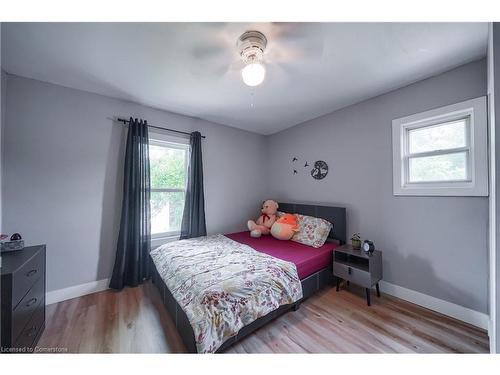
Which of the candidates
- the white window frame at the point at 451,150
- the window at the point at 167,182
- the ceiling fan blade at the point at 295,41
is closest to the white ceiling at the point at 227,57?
the ceiling fan blade at the point at 295,41

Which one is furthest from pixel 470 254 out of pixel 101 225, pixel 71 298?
pixel 71 298

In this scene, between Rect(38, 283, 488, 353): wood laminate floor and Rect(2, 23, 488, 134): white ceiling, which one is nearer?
Rect(2, 23, 488, 134): white ceiling

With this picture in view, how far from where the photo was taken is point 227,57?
5.17 feet

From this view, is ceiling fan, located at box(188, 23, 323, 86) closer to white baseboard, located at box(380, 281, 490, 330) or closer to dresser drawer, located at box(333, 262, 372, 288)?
dresser drawer, located at box(333, 262, 372, 288)

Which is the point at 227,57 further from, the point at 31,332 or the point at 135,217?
the point at 31,332

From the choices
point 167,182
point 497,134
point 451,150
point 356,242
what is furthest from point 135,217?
point 451,150

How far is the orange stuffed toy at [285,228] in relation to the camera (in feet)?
8.82

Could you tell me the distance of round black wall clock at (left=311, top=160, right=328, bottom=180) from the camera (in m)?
2.85

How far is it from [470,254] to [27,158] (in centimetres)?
442

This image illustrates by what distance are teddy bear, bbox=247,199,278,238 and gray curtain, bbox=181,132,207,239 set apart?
2.58ft

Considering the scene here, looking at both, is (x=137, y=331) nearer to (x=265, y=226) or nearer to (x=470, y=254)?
(x=265, y=226)

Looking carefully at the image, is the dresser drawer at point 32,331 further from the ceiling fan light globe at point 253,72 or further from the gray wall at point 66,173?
the ceiling fan light globe at point 253,72

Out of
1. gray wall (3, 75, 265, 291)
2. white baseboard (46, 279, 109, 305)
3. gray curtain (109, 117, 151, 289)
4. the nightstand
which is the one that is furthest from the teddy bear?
white baseboard (46, 279, 109, 305)

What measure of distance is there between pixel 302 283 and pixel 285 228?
87 centimetres
